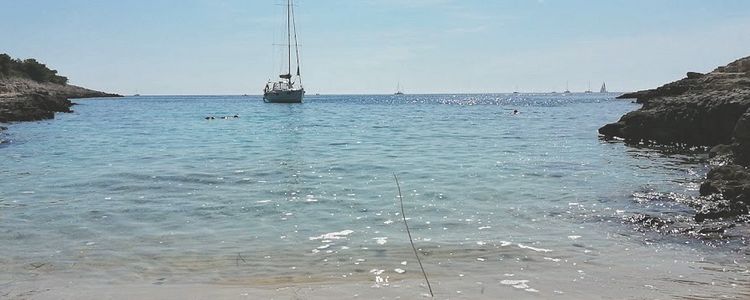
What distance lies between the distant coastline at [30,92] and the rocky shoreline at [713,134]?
152ft

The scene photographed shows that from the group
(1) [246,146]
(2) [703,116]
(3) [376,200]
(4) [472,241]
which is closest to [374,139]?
(1) [246,146]

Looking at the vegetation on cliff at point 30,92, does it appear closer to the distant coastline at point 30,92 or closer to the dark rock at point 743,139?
the distant coastline at point 30,92

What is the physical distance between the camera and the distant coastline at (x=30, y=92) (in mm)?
50812

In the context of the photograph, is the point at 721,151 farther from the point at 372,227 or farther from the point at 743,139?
the point at 372,227

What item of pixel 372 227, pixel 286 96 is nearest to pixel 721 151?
pixel 372 227

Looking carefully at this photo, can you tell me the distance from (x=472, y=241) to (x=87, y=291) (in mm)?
5201

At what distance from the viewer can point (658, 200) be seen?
40.4ft

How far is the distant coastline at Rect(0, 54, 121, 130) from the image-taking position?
50812mm

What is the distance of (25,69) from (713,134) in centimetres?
12954

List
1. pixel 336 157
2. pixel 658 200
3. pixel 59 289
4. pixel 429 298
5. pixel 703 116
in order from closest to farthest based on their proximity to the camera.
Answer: pixel 429 298
pixel 59 289
pixel 658 200
pixel 336 157
pixel 703 116

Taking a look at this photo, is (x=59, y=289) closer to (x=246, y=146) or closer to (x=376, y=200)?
(x=376, y=200)

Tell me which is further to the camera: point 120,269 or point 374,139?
point 374,139

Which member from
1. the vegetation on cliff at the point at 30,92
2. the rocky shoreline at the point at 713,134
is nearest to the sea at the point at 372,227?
the rocky shoreline at the point at 713,134

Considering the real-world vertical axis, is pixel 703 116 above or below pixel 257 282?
above
